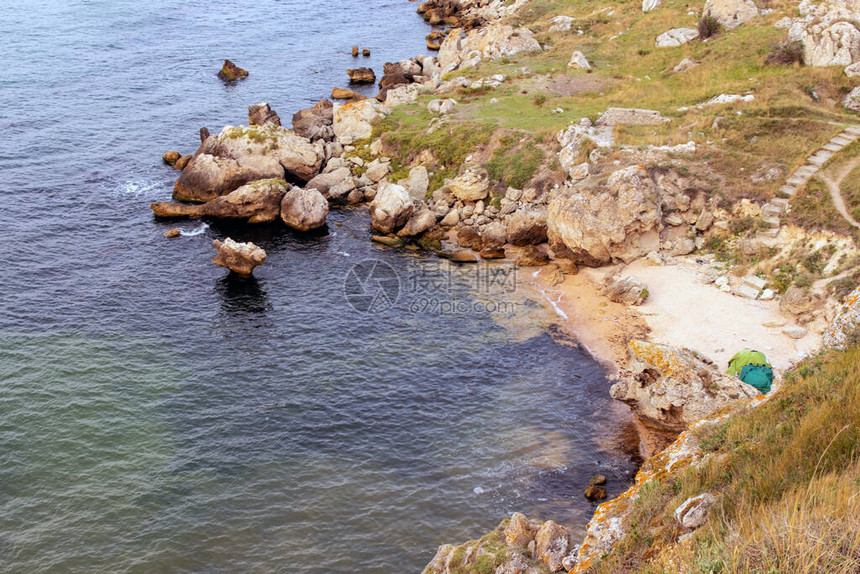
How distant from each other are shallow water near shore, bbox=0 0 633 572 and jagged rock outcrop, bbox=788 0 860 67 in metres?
36.1

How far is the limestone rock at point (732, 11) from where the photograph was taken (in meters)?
66.2

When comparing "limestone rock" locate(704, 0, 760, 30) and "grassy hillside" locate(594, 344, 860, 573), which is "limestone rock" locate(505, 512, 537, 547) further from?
"limestone rock" locate(704, 0, 760, 30)

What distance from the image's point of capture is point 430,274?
46.0 metres

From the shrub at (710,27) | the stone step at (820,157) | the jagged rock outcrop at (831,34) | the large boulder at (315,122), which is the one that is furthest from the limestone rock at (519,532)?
the shrub at (710,27)

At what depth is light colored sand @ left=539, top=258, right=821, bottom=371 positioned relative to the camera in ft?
112

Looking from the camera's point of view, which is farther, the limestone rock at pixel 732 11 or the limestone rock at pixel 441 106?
the limestone rock at pixel 732 11

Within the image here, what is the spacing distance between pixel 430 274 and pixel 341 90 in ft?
150

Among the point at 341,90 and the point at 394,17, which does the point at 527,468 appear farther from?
the point at 394,17

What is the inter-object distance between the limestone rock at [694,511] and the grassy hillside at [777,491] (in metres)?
0.22

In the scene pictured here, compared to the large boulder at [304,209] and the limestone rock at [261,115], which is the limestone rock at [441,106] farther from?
the large boulder at [304,209]

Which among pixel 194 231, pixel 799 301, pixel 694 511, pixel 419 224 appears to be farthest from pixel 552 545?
pixel 194 231

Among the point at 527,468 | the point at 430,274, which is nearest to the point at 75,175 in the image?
the point at 430,274

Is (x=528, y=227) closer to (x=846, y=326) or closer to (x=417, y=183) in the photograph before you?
(x=417, y=183)

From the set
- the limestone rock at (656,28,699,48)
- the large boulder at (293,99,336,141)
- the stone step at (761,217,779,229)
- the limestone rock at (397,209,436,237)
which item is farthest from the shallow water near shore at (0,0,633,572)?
the limestone rock at (656,28,699,48)
